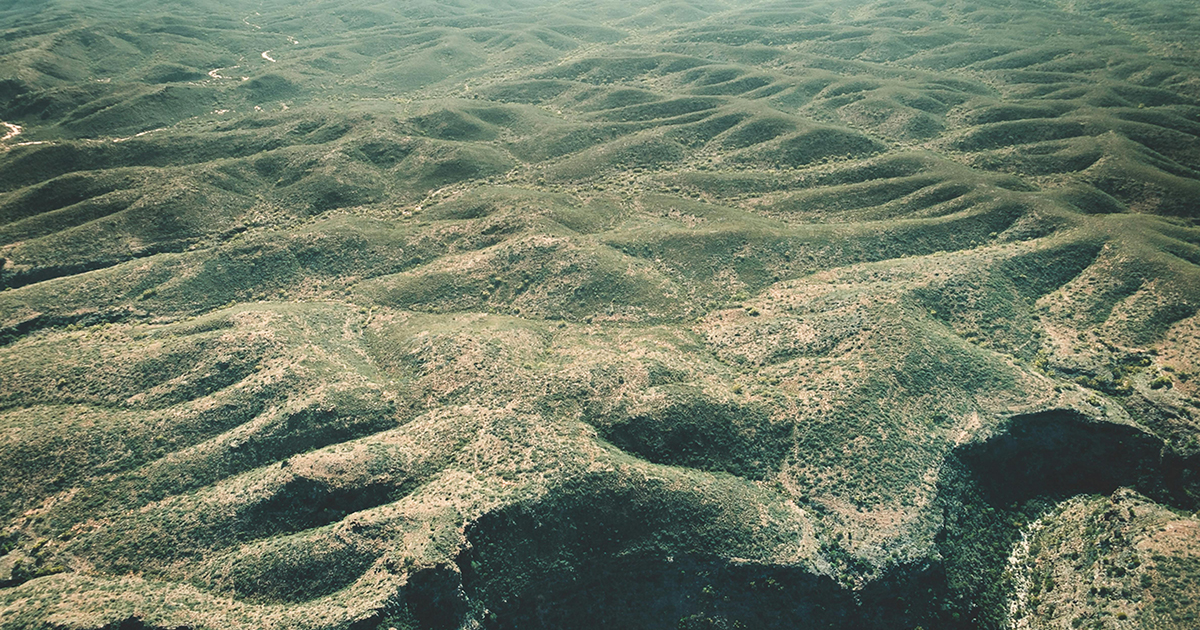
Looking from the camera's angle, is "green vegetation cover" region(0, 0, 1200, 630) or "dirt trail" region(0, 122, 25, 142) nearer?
"green vegetation cover" region(0, 0, 1200, 630)

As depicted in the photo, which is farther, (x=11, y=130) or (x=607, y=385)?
(x=11, y=130)

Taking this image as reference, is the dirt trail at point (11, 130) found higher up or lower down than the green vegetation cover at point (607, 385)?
higher up

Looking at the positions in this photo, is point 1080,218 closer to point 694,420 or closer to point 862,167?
point 862,167

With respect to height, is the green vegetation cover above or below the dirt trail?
below

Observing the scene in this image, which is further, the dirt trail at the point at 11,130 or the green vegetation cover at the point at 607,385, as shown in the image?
the dirt trail at the point at 11,130

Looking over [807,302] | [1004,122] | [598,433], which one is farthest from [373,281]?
[1004,122]

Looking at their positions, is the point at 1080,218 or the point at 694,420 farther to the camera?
the point at 1080,218

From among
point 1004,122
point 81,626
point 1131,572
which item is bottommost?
point 1131,572

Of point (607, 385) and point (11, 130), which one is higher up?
point (11, 130)
